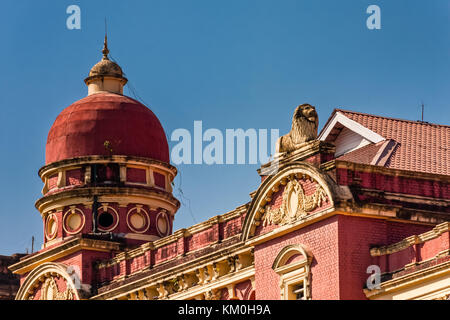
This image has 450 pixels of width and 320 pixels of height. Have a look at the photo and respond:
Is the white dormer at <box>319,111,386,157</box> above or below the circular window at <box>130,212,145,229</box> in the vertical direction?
above

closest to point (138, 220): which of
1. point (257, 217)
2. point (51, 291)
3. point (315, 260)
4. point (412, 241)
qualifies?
point (51, 291)

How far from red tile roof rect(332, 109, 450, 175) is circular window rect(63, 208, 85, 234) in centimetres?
1344

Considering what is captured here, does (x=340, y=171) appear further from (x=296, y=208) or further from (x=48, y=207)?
(x=48, y=207)

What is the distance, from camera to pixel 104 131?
5447 centimetres

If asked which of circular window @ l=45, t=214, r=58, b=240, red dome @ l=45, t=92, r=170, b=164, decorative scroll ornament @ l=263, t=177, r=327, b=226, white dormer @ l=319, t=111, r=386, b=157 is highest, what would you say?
red dome @ l=45, t=92, r=170, b=164

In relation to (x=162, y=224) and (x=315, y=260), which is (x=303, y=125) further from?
(x=162, y=224)

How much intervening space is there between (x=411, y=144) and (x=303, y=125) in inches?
182

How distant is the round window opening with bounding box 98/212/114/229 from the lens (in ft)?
176

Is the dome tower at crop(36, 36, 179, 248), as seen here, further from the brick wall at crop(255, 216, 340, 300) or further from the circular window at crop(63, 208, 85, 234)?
the brick wall at crop(255, 216, 340, 300)

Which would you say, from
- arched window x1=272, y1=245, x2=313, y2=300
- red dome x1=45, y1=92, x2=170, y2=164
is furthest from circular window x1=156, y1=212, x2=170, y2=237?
arched window x1=272, y1=245, x2=313, y2=300

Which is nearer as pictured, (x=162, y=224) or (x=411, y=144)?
(x=411, y=144)
